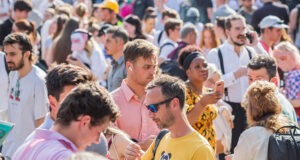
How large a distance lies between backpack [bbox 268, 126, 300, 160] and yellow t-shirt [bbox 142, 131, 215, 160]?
750 mm

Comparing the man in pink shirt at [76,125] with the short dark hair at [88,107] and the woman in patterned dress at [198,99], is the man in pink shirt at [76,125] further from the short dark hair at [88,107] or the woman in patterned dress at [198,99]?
the woman in patterned dress at [198,99]

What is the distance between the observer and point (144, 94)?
682cm

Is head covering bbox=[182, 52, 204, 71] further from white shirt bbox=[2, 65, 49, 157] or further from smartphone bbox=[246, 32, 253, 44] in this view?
smartphone bbox=[246, 32, 253, 44]

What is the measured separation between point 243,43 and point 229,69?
0.42 m

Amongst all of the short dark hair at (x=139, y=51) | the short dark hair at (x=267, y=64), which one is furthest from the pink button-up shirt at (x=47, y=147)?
the short dark hair at (x=267, y=64)

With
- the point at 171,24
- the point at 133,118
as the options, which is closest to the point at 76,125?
the point at 133,118

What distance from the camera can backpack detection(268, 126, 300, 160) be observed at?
6.04 metres

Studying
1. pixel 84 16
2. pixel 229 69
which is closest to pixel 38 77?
pixel 229 69

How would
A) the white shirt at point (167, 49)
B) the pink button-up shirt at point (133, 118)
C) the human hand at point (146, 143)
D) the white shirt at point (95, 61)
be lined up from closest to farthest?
the human hand at point (146, 143) < the pink button-up shirt at point (133, 118) < the white shirt at point (95, 61) < the white shirt at point (167, 49)

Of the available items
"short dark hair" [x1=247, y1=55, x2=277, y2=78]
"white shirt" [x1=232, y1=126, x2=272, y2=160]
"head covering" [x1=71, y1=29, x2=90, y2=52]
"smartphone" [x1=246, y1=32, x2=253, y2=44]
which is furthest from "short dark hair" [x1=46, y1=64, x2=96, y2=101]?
"head covering" [x1=71, y1=29, x2=90, y2=52]

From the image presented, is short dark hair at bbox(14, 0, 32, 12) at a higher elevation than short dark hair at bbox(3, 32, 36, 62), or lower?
higher

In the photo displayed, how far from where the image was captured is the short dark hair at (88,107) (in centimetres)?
428

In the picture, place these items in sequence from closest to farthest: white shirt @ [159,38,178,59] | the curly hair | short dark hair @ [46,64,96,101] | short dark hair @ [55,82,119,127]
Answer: short dark hair @ [55,82,119,127] < short dark hair @ [46,64,96,101] < the curly hair < white shirt @ [159,38,178,59]

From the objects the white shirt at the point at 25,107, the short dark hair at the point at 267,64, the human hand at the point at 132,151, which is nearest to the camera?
the human hand at the point at 132,151
